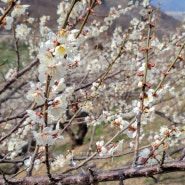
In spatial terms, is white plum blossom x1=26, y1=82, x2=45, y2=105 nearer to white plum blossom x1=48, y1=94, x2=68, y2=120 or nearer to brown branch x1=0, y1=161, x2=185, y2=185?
white plum blossom x1=48, y1=94, x2=68, y2=120

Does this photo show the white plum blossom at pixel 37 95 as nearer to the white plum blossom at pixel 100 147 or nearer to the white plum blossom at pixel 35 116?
the white plum blossom at pixel 35 116

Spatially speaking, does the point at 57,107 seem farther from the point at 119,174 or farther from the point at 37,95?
the point at 119,174

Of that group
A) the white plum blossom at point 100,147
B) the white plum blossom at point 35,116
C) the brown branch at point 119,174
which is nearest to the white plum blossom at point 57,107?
the white plum blossom at point 35,116

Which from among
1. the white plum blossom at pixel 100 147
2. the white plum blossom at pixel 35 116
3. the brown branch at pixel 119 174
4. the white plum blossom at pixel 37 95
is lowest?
the white plum blossom at pixel 100 147

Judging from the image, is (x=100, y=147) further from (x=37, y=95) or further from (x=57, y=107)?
(x=37, y=95)

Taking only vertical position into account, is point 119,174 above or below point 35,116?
below

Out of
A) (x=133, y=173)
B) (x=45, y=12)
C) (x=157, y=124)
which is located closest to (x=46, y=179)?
(x=133, y=173)

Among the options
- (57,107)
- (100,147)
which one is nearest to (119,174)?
(57,107)

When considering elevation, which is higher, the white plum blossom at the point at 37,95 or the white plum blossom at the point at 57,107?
the white plum blossom at the point at 37,95

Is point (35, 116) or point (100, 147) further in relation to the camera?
point (100, 147)

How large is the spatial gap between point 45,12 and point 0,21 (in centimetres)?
2091

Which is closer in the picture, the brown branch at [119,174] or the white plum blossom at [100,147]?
the brown branch at [119,174]

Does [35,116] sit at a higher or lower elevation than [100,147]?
higher

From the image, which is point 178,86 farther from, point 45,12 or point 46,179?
point 45,12
